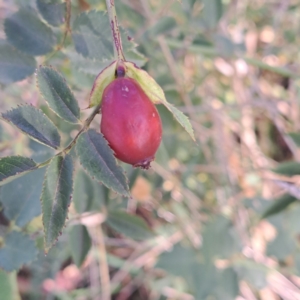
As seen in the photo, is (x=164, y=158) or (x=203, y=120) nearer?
(x=164, y=158)

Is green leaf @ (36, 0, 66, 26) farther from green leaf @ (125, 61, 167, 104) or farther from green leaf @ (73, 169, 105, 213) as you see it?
green leaf @ (73, 169, 105, 213)

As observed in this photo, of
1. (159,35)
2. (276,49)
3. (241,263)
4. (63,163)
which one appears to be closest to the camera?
(63,163)

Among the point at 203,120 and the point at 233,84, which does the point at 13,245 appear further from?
the point at 233,84

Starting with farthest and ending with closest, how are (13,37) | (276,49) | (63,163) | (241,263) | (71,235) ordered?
1. (276,49)
2. (241,263)
3. (71,235)
4. (13,37)
5. (63,163)

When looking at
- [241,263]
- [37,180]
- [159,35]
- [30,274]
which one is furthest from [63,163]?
[30,274]

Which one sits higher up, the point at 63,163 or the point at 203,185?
the point at 63,163

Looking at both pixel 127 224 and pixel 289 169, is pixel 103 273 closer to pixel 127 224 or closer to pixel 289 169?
pixel 127 224

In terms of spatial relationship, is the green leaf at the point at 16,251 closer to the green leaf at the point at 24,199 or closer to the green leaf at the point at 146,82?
the green leaf at the point at 24,199
